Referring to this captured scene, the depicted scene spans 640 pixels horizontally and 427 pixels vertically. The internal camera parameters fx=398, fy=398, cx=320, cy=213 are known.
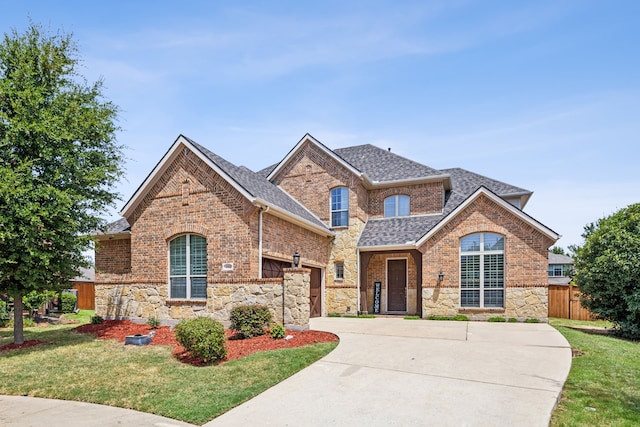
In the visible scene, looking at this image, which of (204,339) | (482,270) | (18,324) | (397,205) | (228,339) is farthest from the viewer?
(397,205)

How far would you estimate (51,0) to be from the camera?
9281mm

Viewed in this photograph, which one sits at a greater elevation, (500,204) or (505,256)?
(500,204)

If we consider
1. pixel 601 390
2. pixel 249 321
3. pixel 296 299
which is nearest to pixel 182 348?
pixel 249 321

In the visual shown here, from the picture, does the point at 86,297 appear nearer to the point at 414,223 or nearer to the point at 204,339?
the point at 414,223

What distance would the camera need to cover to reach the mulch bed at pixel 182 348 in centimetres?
953

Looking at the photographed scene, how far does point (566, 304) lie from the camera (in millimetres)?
19500

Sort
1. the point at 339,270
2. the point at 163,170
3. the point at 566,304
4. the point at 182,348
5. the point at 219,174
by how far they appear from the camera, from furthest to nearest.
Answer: the point at 566,304 → the point at 339,270 → the point at 163,170 → the point at 219,174 → the point at 182,348

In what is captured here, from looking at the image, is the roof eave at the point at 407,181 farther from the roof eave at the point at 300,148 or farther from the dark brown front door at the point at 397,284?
the dark brown front door at the point at 397,284

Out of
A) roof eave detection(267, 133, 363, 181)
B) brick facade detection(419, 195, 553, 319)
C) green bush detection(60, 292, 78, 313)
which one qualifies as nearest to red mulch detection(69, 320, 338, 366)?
brick facade detection(419, 195, 553, 319)

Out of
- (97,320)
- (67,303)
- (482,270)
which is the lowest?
(67,303)

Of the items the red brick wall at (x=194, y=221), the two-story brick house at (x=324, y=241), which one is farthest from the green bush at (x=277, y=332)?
the red brick wall at (x=194, y=221)

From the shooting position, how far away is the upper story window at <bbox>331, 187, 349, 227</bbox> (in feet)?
62.2

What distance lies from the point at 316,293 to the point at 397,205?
5.91 metres

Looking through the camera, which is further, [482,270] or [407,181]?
[407,181]
